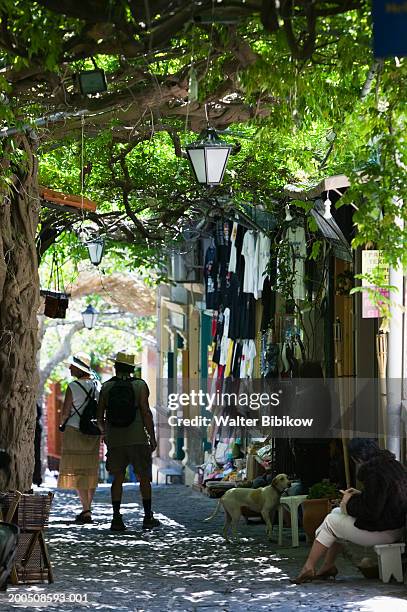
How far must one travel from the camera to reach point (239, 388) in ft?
63.3

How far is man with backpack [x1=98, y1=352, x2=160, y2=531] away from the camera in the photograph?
13961 mm

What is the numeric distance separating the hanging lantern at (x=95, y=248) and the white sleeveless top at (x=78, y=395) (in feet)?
13.1

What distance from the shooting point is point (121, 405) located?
14.0m

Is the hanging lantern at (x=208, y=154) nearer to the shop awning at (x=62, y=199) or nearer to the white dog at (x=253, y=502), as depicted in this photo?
the shop awning at (x=62, y=199)

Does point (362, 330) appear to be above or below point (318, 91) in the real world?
below

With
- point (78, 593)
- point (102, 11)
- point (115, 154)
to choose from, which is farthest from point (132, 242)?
point (102, 11)

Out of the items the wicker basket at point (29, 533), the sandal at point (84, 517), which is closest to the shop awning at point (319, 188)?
the wicker basket at point (29, 533)

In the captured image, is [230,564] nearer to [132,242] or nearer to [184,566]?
[184,566]

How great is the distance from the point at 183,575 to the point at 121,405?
3.59m

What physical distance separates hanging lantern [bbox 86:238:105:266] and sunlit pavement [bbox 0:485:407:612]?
474 cm

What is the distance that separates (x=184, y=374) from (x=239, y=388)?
646cm

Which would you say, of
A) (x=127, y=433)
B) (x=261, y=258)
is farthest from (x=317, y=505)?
(x=261, y=258)

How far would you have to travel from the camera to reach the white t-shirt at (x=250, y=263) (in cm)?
1794

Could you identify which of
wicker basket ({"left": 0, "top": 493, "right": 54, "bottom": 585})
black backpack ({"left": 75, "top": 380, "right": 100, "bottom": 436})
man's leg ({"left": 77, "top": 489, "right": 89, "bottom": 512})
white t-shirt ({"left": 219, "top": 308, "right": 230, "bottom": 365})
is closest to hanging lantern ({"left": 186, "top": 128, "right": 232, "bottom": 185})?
black backpack ({"left": 75, "top": 380, "right": 100, "bottom": 436})
